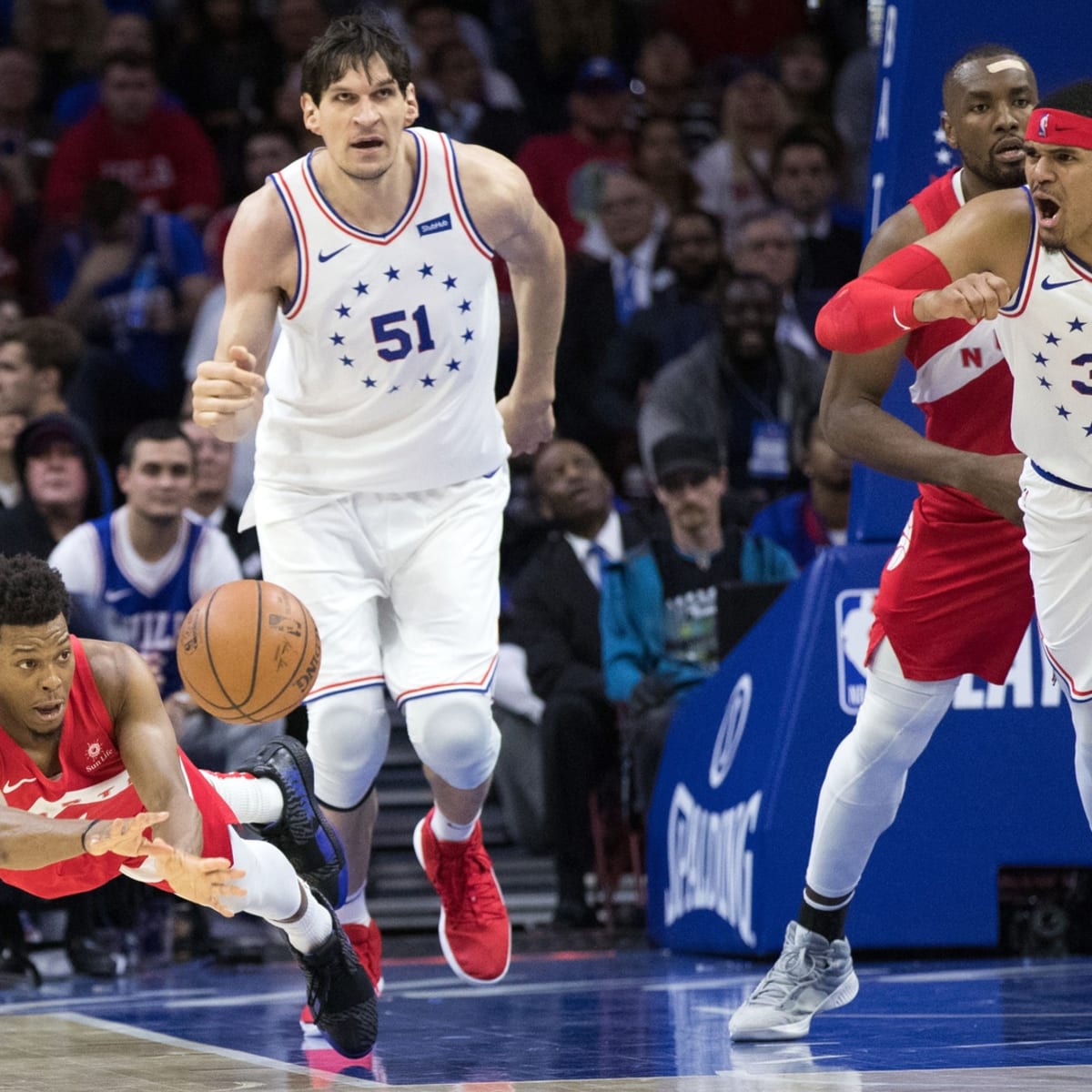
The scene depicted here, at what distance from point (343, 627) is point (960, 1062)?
2061 millimetres

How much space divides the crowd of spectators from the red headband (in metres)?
4.46

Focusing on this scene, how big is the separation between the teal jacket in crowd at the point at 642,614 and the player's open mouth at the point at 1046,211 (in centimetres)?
430

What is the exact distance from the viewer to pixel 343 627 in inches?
227

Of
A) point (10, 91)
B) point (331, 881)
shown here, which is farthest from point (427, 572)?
point (10, 91)

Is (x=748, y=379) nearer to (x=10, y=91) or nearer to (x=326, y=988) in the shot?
(x=10, y=91)

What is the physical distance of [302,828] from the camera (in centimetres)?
562

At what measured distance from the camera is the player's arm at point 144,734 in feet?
16.5

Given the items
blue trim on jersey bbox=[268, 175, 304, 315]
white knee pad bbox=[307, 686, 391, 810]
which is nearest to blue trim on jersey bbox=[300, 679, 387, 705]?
white knee pad bbox=[307, 686, 391, 810]

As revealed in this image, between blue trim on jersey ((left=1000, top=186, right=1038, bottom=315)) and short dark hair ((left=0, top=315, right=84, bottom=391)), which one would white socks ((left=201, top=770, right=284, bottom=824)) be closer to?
blue trim on jersey ((left=1000, top=186, right=1038, bottom=315))

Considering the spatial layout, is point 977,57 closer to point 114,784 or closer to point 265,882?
point 265,882

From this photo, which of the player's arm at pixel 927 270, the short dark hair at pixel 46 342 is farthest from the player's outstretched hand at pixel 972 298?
the short dark hair at pixel 46 342

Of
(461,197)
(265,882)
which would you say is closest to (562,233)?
(461,197)

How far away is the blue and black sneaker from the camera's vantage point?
5609mm

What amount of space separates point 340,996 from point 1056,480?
218 centimetres
